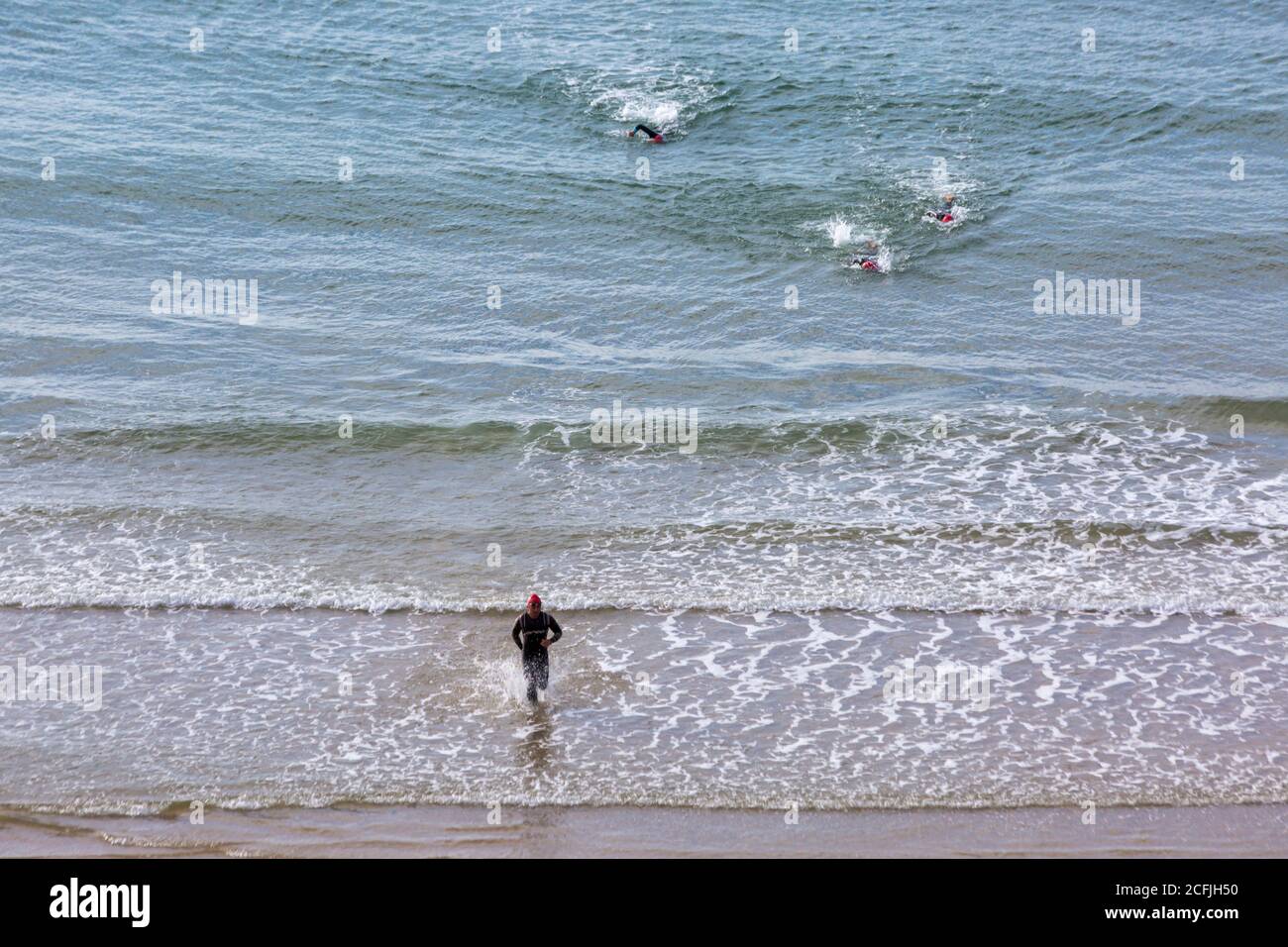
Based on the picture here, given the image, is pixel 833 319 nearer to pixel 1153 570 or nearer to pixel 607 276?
pixel 607 276

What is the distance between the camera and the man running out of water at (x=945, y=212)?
2930 cm

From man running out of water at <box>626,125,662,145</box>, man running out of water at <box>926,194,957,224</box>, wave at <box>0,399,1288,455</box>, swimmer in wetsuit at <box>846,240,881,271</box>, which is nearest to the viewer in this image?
wave at <box>0,399,1288,455</box>

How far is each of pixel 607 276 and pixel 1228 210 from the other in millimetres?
13877

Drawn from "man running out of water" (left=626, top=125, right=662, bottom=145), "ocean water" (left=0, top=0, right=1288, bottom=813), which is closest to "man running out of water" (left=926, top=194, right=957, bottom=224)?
"ocean water" (left=0, top=0, right=1288, bottom=813)

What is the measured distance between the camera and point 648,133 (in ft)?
109

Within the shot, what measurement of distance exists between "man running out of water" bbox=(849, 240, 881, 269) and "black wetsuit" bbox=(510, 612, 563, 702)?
48.7ft

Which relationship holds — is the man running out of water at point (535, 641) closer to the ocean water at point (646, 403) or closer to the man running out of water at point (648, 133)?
the ocean water at point (646, 403)

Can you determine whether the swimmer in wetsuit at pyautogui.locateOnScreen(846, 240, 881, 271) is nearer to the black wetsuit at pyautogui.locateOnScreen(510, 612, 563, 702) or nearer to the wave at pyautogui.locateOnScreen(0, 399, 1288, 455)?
the wave at pyautogui.locateOnScreen(0, 399, 1288, 455)

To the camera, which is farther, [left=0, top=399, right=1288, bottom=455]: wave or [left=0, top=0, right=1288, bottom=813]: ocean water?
[left=0, top=399, right=1288, bottom=455]: wave

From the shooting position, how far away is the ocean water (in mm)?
14875

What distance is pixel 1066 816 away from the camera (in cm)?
1321

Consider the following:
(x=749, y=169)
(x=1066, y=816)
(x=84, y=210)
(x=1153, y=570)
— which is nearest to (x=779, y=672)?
(x=1066, y=816)

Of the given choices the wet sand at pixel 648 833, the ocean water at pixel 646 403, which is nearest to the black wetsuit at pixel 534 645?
the ocean water at pixel 646 403

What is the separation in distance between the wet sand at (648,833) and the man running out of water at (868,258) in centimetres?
1622
